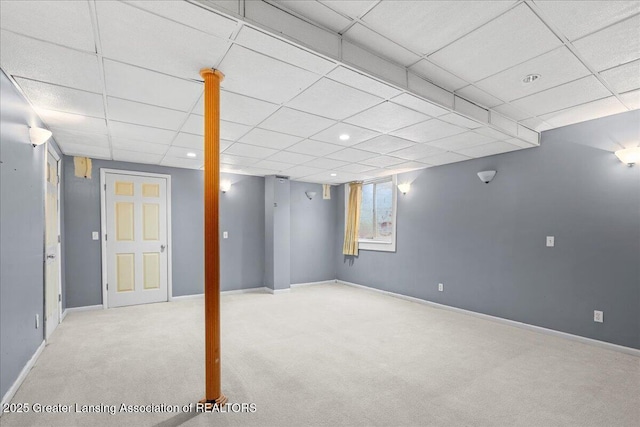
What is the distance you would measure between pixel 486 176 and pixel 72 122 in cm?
538

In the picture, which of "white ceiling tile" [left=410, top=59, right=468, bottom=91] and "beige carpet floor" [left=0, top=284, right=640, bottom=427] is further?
"white ceiling tile" [left=410, top=59, right=468, bottom=91]

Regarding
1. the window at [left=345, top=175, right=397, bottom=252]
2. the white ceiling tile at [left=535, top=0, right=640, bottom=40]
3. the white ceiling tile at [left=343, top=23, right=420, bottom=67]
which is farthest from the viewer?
the window at [left=345, top=175, right=397, bottom=252]

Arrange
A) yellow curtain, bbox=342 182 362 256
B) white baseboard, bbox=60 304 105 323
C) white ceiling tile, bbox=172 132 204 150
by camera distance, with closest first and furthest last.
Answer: white ceiling tile, bbox=172 132 204 150, white baseboard, bbox=60 304 105 323, yellow curtain, bbox=342 182 362 256

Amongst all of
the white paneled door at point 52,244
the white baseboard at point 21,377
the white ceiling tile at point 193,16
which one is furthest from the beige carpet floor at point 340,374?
the white ceiling tile at point 193,16

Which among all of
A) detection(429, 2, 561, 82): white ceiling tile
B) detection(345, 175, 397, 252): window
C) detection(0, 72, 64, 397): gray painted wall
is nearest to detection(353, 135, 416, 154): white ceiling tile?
detection(429, 2, 561, 82): white ceiling tile

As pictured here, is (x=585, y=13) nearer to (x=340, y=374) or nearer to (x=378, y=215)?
(x=340, y=374)

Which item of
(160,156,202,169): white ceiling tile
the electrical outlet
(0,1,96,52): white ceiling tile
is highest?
(0,1,96,52): white ceiling tile

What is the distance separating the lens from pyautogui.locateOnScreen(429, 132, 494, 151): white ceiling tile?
3881 millimetres

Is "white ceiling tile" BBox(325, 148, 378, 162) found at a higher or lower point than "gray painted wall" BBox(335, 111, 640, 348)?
higher

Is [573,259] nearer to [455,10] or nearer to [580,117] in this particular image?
[580,117]

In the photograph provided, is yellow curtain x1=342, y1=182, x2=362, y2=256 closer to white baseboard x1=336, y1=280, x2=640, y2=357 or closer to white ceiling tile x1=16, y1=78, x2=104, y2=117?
white baseboard x1=336, y1=280, x2=640, y2=357

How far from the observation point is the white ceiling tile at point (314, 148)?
4227 millimetres

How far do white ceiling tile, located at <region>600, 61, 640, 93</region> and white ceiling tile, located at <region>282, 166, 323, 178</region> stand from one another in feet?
13.5

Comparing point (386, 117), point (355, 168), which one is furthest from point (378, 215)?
point (386, 117)
